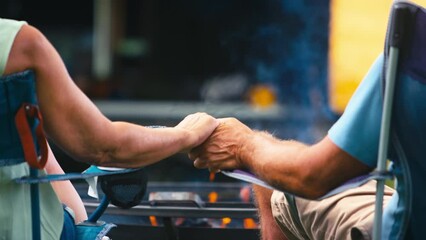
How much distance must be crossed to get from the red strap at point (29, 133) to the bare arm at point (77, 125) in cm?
7

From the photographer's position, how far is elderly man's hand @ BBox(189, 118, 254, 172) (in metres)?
3.55

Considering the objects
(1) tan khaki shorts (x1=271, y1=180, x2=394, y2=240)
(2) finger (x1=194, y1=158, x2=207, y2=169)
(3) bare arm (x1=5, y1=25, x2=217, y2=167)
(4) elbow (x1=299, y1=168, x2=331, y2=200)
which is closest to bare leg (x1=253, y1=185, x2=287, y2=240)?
(1) tan khaki shorts (x1=271, y1=180, x2=394, y2=240)

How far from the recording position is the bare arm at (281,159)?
3.02m

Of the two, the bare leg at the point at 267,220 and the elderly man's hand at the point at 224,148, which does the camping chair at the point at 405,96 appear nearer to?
the elderly man's hand at the point at 224,148

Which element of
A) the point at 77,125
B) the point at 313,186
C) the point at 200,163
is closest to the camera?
the point at 77,125

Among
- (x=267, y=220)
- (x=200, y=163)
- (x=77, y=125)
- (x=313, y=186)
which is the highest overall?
(x=77, y=125)

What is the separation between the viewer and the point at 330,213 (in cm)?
355

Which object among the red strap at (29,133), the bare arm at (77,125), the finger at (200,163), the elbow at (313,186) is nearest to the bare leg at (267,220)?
the finger at (200,163)

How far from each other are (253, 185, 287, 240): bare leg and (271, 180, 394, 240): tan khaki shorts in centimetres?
13

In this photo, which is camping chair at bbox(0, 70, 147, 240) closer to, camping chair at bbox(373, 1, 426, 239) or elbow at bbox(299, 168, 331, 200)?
elbow at bbox(299, 168, 331, 200)

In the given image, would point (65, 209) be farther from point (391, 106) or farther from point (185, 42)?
point (185, 42)

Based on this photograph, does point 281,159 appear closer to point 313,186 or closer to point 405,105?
point 313,186

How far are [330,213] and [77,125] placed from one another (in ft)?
3.39

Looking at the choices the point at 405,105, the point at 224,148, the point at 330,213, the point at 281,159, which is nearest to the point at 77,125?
the point at 281,159
